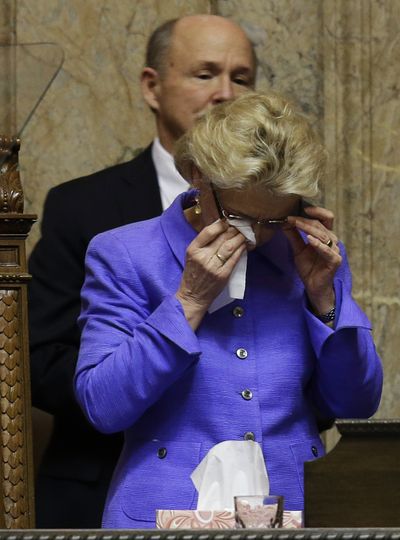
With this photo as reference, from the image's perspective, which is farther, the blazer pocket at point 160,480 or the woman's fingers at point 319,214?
the woman's fingers at point 319,214

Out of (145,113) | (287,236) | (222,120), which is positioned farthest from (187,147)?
(145,113)

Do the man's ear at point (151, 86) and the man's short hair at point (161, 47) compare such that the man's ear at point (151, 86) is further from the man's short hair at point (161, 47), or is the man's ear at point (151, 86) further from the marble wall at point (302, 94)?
the marble wall at point (302, 94)

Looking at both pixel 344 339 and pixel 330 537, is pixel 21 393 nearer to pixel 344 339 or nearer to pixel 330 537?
pixel 344 339

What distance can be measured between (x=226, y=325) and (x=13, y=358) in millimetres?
466

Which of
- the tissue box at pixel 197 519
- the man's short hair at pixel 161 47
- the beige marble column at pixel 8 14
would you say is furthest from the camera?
the beige marble column at pixel 8 14

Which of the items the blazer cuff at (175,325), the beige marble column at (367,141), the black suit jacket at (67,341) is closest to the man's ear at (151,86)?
the black suit jacket at (67,341)

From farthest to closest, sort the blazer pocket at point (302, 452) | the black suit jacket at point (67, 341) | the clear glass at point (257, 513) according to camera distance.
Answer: the black suit jacket at point (67, 341), the blazer pocket at point (302, 452), the clear glass at point (257, 513)

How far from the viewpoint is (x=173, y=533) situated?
2.14m

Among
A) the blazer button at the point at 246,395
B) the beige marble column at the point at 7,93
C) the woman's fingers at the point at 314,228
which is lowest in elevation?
the blazer button at the point at 246,395

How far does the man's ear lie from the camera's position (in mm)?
4336

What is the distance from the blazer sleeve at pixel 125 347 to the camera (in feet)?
9.55

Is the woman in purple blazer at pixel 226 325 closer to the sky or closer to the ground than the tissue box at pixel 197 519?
closer to the sky

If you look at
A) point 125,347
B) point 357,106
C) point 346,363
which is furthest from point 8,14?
point 346,363

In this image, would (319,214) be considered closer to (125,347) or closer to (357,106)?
(125,347)
